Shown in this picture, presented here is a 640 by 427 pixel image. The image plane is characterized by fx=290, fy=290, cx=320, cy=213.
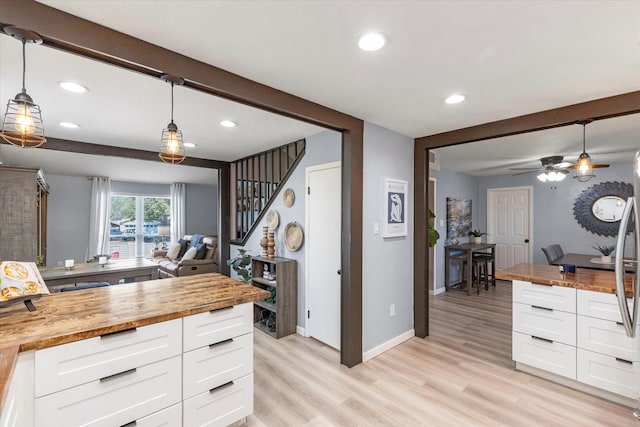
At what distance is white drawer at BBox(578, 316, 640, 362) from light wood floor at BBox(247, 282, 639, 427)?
0.40 m

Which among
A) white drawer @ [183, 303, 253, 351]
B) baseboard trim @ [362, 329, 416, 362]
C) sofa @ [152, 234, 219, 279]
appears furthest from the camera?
sofa @ [152, 234, 219, 279]

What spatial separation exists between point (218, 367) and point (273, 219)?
2.39 metres

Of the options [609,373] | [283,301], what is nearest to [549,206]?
[609,373]

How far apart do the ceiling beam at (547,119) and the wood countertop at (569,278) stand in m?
1.33

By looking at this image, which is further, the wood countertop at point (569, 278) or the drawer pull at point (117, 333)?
the wood countertop at point (569, 278)

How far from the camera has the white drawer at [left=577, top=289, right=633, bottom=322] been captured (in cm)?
217

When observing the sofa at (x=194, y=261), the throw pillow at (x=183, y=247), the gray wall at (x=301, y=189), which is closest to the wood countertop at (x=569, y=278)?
the gray wall at (x=301, y=189)

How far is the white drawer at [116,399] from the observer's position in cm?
127

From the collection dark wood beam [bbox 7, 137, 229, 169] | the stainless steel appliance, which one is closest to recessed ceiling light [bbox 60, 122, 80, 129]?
dark wood beam [bbox 7, 137, 229, 169]

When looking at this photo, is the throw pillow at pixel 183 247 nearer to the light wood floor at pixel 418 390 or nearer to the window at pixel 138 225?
the window at pixel 138 225

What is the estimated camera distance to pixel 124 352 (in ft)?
4.67

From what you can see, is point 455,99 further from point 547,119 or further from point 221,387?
point 221,387

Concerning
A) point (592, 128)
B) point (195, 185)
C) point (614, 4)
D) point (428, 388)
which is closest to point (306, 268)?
point (428, 388)

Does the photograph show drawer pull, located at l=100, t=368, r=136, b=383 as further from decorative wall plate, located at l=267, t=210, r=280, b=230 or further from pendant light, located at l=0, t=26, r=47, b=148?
decorative wall plate, located at l=267, t=210, r=280, b=230
